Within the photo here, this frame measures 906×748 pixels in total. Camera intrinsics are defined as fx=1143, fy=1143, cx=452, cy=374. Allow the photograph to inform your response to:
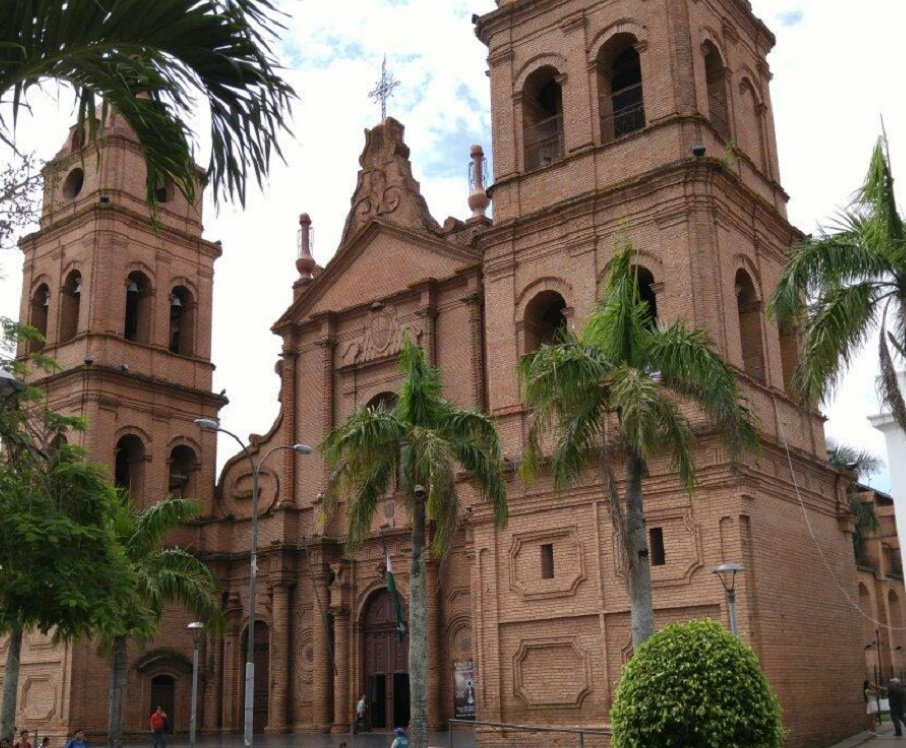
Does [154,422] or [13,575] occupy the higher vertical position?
[154,422]

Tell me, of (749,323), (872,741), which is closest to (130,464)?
(749,323)

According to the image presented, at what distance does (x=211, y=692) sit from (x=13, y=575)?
932 inches

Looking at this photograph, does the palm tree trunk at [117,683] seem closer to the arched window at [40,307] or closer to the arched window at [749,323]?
the arched window at [749,323]

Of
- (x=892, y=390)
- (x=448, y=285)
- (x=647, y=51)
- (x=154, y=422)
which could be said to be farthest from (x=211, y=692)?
(x=892, y=390)

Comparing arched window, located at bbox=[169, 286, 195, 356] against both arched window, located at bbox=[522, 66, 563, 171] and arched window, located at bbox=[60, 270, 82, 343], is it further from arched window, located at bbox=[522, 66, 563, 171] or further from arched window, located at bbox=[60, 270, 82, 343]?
arched window, located at bbox=[522, 66, 563, 171]

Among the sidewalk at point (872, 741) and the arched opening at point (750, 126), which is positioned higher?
the arched opening at point (750, 126)

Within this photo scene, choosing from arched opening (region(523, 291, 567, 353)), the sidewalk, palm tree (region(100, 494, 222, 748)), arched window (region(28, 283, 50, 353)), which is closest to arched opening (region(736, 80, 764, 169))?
arched opening (region(523, 291, 567, 353))

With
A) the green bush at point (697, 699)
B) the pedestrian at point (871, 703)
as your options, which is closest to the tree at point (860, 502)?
the pedestrian at point (871, 703)

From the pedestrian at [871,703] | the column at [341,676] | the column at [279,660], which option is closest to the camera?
the pedestrian at [871,703]

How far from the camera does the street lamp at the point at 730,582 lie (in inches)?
787

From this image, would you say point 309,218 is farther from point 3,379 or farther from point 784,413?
point 3,379

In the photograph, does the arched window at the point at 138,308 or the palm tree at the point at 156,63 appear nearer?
the palm tree at the point at 156,63

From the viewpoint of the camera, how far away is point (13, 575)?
37.5 feet

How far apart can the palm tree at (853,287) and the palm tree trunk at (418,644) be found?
7.17 metres
